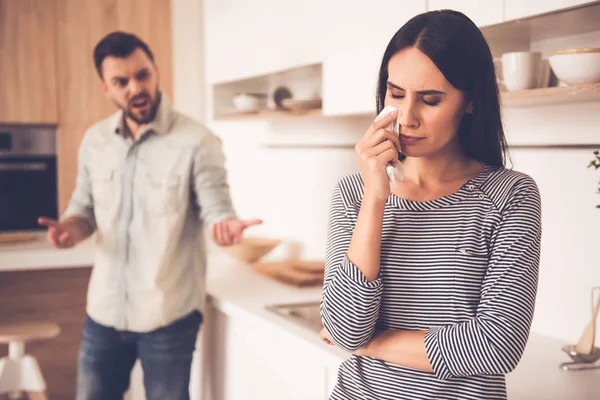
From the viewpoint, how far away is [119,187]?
2143 millimetres

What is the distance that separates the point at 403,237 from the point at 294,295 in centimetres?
135

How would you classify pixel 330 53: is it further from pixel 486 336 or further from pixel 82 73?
pixel 82 73

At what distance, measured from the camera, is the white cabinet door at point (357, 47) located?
1.78 meters

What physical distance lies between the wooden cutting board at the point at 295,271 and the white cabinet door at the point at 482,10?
4.01 ft

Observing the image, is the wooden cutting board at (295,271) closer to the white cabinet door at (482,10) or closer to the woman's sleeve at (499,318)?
the white cabinet door at (482,10)

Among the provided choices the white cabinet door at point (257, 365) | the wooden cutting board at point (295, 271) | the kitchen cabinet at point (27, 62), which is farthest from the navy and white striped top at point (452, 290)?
the kitchen cabinet at point (27, 62)

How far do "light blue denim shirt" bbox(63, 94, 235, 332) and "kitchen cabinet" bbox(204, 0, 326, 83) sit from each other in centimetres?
41

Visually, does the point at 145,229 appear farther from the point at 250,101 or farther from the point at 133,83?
the point at 250,101

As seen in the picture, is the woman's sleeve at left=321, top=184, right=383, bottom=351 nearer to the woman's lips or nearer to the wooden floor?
the woman's lips

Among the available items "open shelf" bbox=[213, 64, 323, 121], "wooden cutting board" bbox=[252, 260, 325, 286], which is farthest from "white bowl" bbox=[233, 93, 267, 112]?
"wooden cutting board" bbox=[252, 260, 325, 286]

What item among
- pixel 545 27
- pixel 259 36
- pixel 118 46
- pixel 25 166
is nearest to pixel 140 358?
pixel 118 46

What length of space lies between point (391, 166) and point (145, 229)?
121 cm

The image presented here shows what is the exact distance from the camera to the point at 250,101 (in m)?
2.79

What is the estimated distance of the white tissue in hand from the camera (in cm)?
102
